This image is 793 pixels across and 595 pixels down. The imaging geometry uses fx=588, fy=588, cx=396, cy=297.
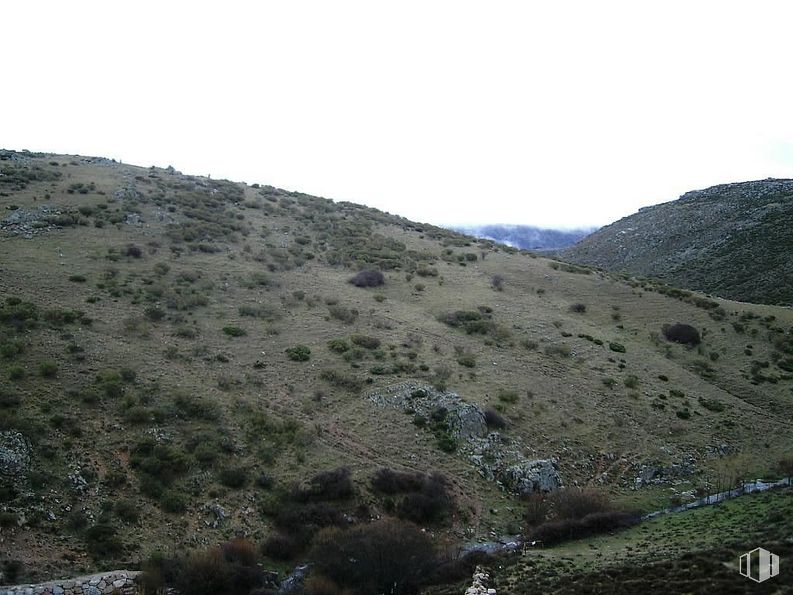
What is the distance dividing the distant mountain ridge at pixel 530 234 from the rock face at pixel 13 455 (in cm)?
13484

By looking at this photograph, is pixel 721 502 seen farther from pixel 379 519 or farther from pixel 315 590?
pixel 315 590

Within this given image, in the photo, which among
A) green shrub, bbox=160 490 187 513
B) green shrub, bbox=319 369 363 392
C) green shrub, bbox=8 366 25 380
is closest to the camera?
green shrub, bbox=160 490 187 513

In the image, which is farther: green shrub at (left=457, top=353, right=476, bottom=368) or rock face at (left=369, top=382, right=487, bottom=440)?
green shrub at (left=457, top=353, right=476, bottom=368)

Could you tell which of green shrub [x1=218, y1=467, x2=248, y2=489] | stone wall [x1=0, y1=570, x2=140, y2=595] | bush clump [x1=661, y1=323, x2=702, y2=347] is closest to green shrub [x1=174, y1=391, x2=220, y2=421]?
green shrub [x1=218, y1=467, x2=248, y2=489]

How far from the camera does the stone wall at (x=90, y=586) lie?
13.9 metres

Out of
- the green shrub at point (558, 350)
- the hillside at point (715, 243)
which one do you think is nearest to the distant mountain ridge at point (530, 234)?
the hillside at point (715, 243)

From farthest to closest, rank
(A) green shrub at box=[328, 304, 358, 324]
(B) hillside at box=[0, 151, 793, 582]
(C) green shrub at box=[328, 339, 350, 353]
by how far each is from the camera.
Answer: (A) green shrub at box=[328, 304, 358, 324]
(C) green shrub at box=[328, 339, 350, 353]
(B) hillside at box=[0, 151, 793, 582]

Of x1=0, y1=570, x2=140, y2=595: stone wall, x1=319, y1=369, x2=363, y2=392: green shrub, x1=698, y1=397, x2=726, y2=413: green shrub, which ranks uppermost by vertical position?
x1=698, y1=397, x2=726, y2=413: green shrub

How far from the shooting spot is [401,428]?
927 inches

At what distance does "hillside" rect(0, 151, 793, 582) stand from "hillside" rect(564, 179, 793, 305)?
17.0 meters

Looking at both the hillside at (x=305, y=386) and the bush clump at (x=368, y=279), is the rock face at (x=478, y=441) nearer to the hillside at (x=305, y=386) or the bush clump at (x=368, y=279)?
the hillside at (x=305, y=386)

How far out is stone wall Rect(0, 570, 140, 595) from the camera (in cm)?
1386

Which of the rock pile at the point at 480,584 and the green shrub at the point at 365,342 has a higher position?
the green shrub at the point at 365,342

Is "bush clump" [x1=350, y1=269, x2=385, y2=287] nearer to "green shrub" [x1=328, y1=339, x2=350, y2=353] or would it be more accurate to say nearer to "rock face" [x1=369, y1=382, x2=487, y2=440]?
"green shrub" [x1=328, y1=339, x2=350, y2=353]
